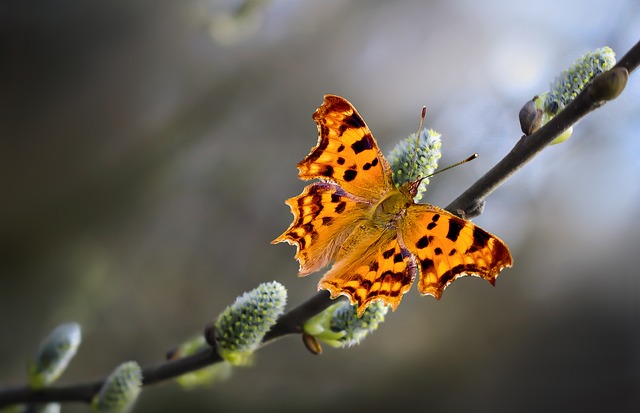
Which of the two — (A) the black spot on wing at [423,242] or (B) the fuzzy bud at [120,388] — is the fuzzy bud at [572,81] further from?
(B) the fuzzy bud at [120,388]

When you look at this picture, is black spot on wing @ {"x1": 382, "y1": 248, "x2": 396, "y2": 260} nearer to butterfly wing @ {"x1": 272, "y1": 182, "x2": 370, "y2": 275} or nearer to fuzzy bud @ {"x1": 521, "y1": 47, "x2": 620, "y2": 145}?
butterfly wing @ {"x1": 272, "y1": 182, "x2": 370, "y2": 275}

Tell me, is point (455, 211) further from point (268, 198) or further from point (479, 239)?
point (268, 198)

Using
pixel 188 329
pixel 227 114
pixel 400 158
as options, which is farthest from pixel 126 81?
pixel 400 158

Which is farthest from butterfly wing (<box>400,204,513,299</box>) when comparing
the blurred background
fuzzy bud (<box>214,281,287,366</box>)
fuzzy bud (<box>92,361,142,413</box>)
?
the blurred background

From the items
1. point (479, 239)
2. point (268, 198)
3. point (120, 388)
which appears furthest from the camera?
point (268, 198)

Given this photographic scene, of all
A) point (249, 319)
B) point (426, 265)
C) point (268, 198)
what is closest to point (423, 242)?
point (426, 265)

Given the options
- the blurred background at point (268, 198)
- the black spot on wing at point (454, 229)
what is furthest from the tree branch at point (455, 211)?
the blurred background at point (268, 198)

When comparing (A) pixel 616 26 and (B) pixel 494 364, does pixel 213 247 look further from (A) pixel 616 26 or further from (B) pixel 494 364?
(A) pixel 616 26
